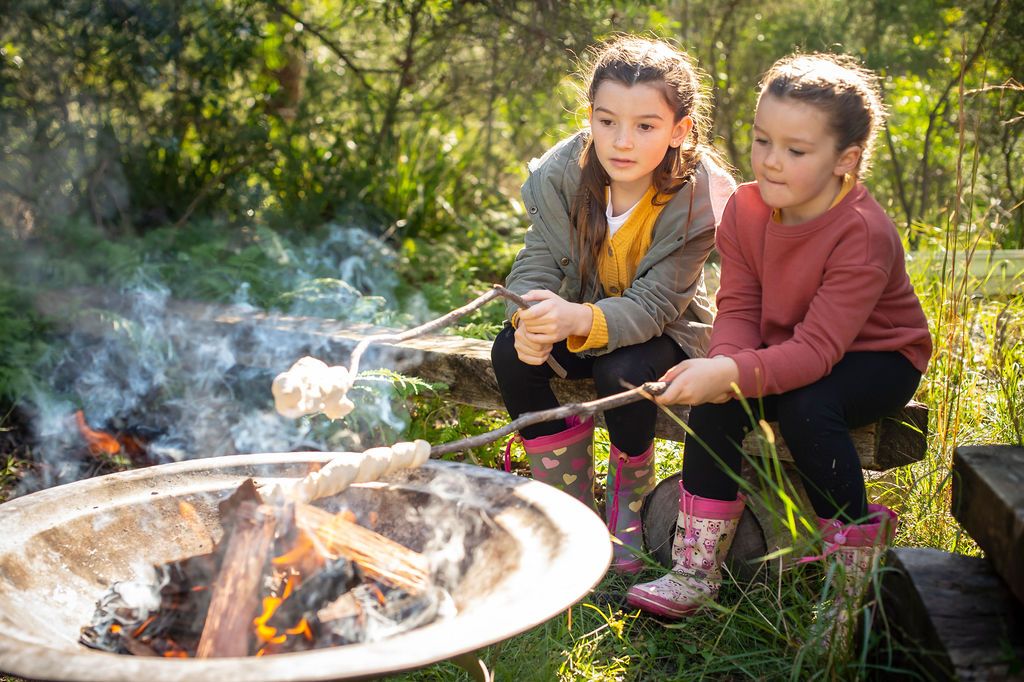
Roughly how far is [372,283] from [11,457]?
174 cm

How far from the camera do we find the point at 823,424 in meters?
2.34

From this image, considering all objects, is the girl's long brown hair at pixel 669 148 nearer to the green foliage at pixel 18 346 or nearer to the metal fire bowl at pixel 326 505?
the metal fire bowl at pixel 326 505

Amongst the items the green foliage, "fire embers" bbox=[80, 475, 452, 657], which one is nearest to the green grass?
"fire embers" bbox=[80, 475, 452, 657]

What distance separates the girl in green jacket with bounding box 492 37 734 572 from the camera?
271 cm

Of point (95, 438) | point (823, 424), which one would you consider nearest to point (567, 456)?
point (823, 424)

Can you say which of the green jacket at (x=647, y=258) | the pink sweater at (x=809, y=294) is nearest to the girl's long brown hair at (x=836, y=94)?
the pink sweater at (x=809, y=294)

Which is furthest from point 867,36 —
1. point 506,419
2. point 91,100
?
point 91,100

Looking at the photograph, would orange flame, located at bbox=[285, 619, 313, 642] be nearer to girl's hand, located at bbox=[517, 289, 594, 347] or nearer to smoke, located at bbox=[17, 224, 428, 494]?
girl's hand, located at bbox=[517, 289, 594, 347]

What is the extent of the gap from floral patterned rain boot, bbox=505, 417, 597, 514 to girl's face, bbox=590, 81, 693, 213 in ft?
2.41

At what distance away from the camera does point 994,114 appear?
5.22m

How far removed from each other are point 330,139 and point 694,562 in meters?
4.09

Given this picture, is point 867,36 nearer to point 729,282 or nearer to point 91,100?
point 729,282

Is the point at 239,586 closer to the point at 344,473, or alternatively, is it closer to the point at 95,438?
the point at 344,473

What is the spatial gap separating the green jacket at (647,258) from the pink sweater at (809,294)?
170 mm
